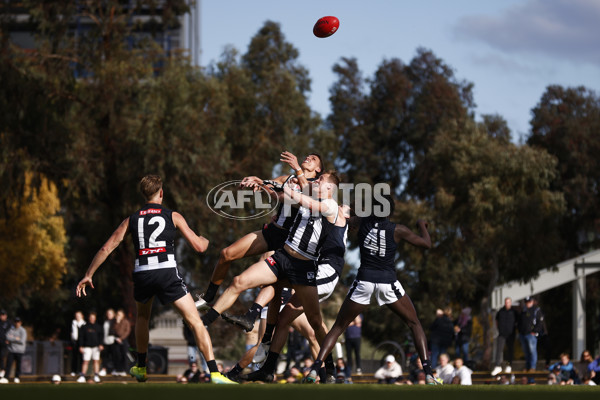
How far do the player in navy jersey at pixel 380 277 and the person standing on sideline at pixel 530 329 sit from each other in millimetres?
11176

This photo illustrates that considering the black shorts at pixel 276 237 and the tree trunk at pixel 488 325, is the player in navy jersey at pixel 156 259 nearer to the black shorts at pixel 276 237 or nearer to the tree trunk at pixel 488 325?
the black shorts at pixel 276 237

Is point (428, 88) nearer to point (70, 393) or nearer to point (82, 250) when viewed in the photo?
point (82, 250)

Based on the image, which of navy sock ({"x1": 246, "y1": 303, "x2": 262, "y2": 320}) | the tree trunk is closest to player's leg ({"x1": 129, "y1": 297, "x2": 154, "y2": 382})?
navy sock ({"x1": 246, "y1": 303, "x2": 262, "y2": 320})

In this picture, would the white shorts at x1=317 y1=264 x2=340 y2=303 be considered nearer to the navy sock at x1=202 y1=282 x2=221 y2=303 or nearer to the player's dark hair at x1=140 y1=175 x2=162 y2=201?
the navy sock at x1=202 y1=282 x2=221 y2=303

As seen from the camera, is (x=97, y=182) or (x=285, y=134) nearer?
(x=97, y=182)

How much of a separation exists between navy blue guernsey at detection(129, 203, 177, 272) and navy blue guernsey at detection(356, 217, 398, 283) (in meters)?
2.89

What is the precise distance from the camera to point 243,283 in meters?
11.4

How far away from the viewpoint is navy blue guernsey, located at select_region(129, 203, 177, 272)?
10719 mm

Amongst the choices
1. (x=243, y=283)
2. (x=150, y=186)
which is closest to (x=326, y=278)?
(x=243, y=283)

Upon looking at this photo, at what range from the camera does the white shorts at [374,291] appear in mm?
12516

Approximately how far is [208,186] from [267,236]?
2441 centimetres

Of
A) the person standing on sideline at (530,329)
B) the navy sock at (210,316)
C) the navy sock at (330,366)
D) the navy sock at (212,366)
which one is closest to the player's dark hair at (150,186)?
the navy sock at (210,316)

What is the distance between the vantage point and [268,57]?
5428 cm

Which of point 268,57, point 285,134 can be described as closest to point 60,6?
point 285,134
